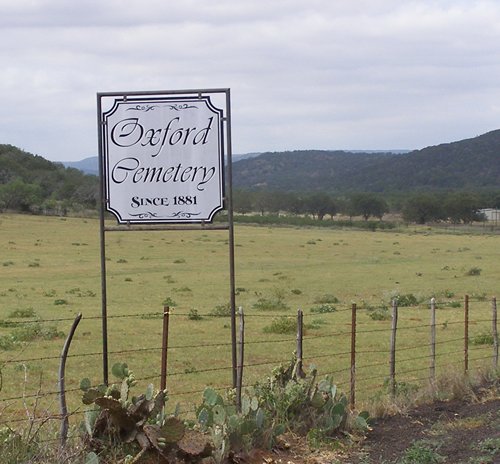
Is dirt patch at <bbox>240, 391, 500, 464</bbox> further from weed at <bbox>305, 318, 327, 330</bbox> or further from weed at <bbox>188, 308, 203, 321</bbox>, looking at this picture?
weed at <bbox>188, 308, 203, 321</bbox>

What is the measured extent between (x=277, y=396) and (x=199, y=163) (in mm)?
2429

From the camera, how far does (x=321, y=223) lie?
347ft

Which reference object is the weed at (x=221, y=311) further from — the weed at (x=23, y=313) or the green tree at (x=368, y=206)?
the green tree at (x=368, y=206)

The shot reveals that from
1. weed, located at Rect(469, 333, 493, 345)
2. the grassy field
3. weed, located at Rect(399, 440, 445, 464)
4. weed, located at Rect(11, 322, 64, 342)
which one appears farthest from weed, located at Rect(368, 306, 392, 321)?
weed, located at Rect(399, 440, 445, 464)

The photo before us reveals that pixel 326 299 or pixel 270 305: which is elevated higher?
pixel 270 305

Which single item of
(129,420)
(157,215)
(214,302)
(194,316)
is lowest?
(214,302)

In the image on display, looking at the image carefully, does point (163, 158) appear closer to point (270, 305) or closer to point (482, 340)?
point (482, 340)

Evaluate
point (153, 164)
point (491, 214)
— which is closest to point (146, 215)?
point (153, 164)

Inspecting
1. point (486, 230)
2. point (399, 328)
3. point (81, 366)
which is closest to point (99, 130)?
point (81, 366)

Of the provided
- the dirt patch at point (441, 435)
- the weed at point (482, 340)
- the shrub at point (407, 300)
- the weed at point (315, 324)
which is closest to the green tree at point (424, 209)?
the shrub at point (407, 300)

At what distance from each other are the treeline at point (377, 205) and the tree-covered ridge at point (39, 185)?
29471 mm

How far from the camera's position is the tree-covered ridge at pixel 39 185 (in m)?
89.7

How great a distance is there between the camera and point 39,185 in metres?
104

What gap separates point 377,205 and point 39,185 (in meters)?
45.5
